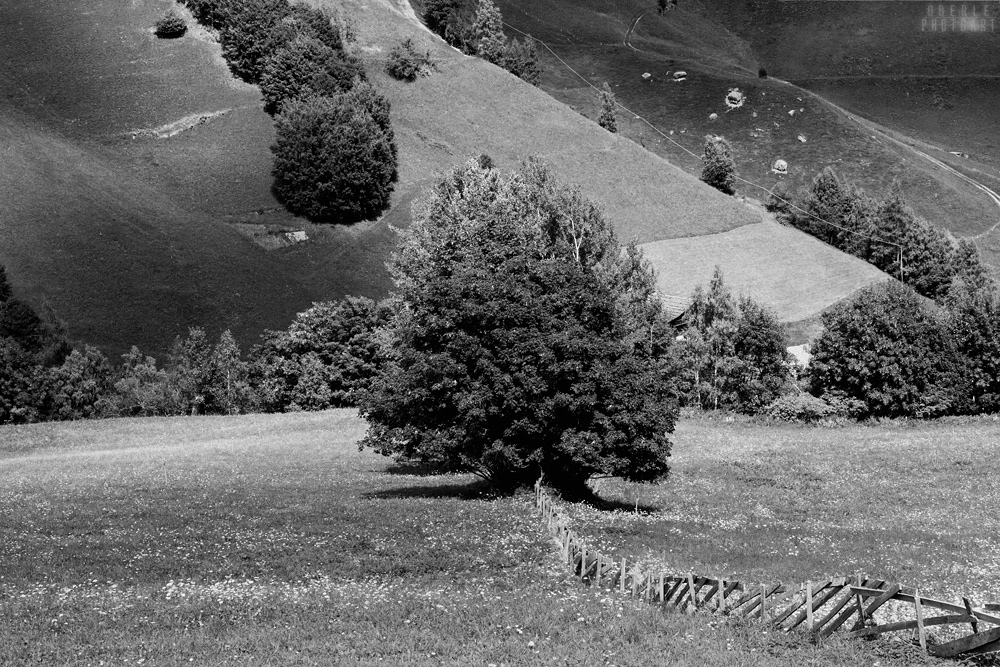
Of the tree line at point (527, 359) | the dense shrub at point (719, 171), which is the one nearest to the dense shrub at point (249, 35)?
the tree line at point (527, 359)

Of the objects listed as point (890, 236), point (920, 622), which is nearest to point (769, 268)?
point (890, 236)

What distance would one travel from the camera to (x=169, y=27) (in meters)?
161

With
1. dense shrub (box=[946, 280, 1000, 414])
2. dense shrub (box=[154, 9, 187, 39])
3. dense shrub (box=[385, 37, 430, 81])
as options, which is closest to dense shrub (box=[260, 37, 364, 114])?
dense shrub (box=[385, 37, 430, 81])

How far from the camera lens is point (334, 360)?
91.9 meters

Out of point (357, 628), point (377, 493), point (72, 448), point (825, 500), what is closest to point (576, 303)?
point (377, 493)

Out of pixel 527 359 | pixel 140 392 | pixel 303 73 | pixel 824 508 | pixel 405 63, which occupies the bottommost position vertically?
pixel 140 392

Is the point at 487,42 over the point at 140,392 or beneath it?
over

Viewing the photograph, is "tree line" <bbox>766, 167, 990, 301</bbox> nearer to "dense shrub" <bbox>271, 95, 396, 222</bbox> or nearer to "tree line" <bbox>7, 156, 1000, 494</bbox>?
"tree line" <bbox>7, 156, 1000, 494</bbox>

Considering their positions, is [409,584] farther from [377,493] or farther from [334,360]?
[334,360]

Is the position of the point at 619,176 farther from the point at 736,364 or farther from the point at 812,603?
the point at 812,603

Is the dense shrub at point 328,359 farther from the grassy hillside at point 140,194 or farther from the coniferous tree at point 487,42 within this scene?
the coniferous tree at point 487,42

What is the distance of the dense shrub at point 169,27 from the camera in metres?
161

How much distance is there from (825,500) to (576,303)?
14208 mm

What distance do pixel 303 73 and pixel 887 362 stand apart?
325ft
